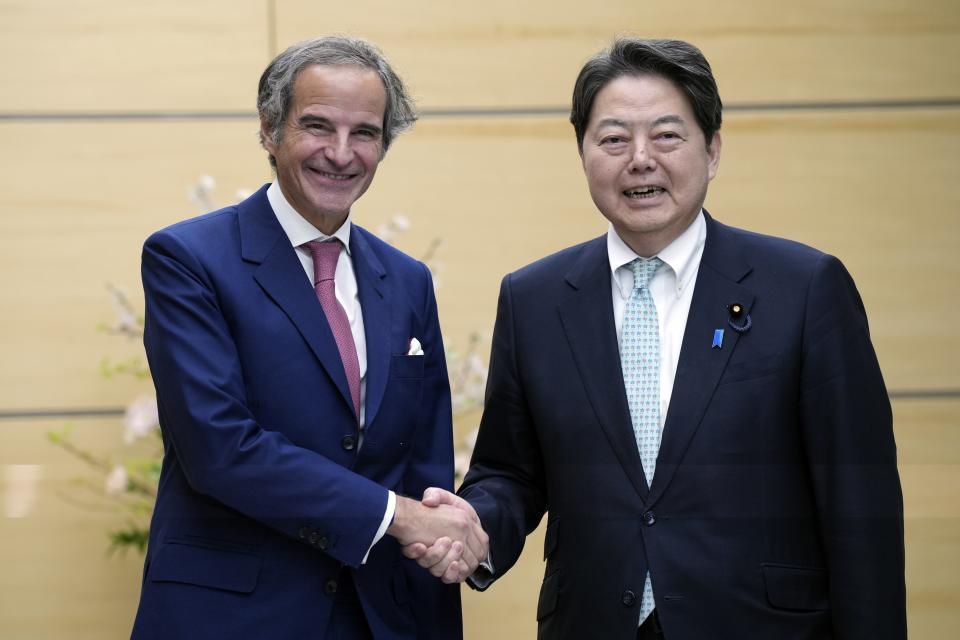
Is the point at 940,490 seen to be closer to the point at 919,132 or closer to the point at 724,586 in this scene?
the point at 919,132

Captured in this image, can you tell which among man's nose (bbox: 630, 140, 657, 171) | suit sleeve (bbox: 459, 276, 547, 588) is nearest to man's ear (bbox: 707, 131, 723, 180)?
man's nose (bbox: 630, 140, 657, 171)

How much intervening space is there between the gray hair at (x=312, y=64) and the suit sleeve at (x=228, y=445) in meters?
0.30

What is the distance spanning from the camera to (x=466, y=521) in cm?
198

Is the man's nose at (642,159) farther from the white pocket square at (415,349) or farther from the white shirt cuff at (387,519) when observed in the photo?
the white shirt cuff at (387,519)

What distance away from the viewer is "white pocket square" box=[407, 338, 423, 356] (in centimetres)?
196

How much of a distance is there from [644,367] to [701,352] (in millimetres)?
93

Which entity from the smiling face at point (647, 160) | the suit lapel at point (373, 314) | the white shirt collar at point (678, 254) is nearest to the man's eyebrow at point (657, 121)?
the smiling face at point (647, 160)

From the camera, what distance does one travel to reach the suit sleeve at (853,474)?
5.59 ft

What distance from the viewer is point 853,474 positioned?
67.6 inches

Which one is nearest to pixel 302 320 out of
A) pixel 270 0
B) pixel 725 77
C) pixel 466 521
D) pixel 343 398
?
pixel 343 398

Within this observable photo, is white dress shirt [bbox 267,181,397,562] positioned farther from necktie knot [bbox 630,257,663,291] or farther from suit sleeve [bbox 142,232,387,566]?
necktie knot [bbox 630,257,663,291]

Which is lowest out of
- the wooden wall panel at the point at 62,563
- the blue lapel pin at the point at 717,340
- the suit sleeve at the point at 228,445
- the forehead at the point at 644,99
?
the wooden wall panel at the point at 62,563

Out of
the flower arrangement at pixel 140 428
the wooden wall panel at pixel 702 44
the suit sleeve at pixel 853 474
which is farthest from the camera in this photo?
the wooden wall panel at pixel 702 44

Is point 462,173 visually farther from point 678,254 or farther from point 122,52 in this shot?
point 678,254
